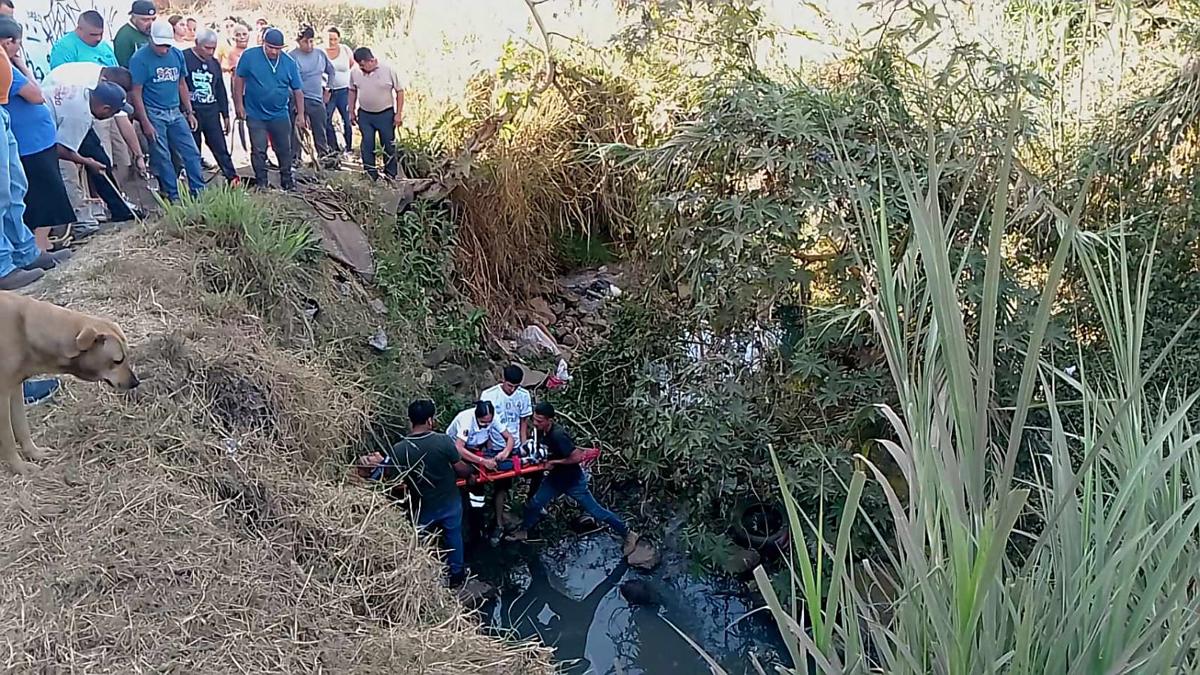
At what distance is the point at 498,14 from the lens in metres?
10.6

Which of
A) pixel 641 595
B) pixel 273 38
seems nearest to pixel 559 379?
pixel 641 595

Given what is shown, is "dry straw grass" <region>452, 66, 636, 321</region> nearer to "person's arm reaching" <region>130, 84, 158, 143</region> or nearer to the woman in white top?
the woman in white top

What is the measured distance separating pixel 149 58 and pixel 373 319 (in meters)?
2.37

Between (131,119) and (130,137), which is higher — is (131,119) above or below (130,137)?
above

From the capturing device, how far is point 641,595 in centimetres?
678

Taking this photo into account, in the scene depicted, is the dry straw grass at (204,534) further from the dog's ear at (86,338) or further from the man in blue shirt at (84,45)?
the man in blue shirt at (84,45)

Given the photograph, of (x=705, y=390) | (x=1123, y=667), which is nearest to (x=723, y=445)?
(x=705, y=390)

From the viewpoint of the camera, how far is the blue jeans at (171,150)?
23.0 feet

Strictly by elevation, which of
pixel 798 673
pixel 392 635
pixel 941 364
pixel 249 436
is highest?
pixel 941 364

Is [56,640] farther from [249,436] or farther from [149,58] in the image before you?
[149,58]

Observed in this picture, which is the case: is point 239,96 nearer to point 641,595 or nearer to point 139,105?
point 139,105

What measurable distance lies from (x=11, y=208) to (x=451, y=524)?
3189 mm

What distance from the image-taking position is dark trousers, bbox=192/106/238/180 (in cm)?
754

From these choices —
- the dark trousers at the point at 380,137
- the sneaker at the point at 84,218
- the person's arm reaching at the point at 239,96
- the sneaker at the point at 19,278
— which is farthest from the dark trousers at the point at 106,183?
the dark trousers at the point at 380,137
